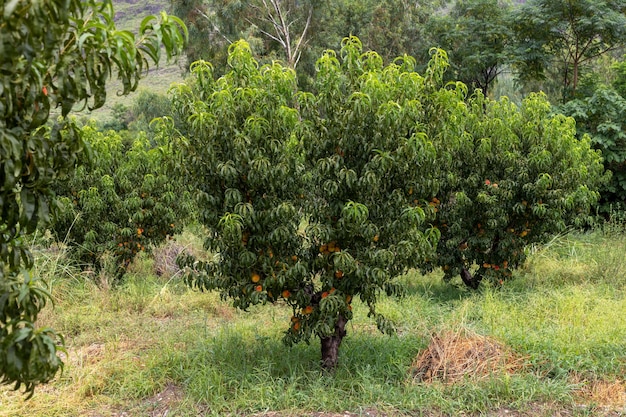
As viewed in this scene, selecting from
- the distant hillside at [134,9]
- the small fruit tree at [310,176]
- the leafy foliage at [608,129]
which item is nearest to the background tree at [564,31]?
the leafy foliage at [608,129]

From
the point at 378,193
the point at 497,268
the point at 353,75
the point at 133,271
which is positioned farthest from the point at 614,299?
the point at 133,271

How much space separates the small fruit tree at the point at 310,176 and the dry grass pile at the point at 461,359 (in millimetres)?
699

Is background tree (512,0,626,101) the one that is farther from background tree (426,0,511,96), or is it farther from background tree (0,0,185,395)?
background tree (0,0,185,395)

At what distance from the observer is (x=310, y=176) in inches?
179

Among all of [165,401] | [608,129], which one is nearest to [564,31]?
[608,129]

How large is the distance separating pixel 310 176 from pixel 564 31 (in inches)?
536

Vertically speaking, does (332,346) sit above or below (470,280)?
above

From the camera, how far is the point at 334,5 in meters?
20.8

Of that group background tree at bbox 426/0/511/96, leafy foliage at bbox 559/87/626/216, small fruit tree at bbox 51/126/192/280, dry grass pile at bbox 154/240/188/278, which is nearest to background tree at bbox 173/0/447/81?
background tree at bbox 426/0/511/96

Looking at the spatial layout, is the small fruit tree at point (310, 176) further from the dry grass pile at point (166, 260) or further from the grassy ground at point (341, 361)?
the dry grass pile at point (166, 260)

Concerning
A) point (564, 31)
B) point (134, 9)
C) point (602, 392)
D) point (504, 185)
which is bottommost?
point (602, 392)

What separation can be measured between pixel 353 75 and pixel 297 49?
15.6m

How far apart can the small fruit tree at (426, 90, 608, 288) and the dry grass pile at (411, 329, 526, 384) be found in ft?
7.25

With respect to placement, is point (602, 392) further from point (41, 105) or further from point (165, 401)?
point (41, 105)
